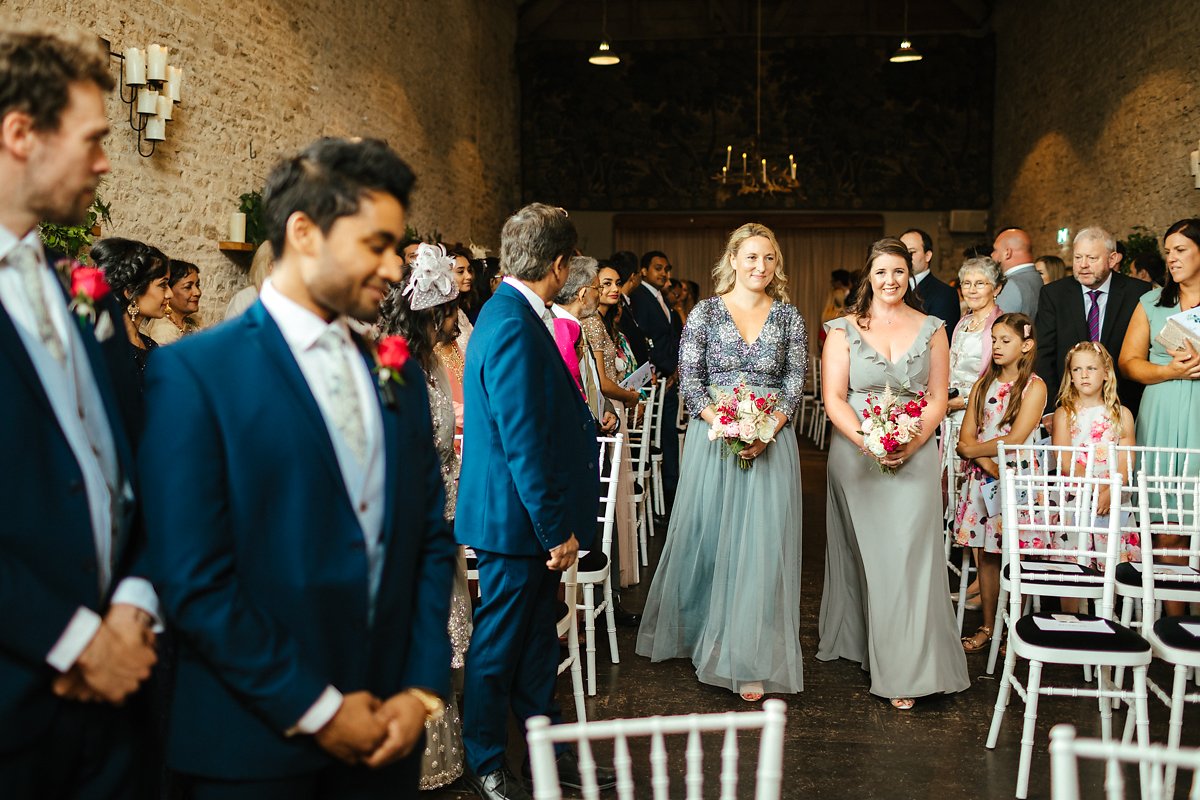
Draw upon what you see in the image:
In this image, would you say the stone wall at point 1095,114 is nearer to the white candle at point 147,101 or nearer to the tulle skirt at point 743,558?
the tulle skirt at point 743,558

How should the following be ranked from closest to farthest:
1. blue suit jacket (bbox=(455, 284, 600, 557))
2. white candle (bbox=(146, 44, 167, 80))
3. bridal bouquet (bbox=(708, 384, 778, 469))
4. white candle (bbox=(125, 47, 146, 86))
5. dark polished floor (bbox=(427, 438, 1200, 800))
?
1. blue suit jacket (bbox=(455, 284, 600, 557))
2. dark polished floor (bbox=(427, 438, 1200, 800))
3. bridal bouquet (bbox=(708, 384, 778, 469))
4. white candle (bbox=(125, 47, 146, 86))
5. white candle (bbox=(146, 44, 167, 80))

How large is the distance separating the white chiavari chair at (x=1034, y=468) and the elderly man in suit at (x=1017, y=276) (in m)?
2.04

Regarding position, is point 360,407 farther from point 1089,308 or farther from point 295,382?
point 1089,308

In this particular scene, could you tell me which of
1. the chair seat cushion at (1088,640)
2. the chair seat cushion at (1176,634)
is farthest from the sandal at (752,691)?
the chair seat cushion at (1176,634)

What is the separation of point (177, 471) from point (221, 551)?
0.43ft

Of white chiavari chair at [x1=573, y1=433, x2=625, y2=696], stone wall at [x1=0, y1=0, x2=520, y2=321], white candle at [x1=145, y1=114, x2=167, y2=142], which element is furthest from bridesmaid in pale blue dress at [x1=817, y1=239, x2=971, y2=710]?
white candle at [x1=145, y1=114, x2=167, y2=142]

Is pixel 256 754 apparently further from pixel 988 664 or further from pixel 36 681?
pixel 988 664

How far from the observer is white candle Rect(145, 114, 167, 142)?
Result: 18.8 feet

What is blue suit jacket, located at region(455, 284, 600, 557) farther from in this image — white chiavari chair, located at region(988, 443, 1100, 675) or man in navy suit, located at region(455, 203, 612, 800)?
white chiavari chair, located at region(988, 443, 1100, 675)

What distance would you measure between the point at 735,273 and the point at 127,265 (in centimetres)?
241

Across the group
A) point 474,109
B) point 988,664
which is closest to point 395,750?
point 988,664

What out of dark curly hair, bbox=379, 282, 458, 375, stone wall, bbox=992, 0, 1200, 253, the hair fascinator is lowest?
dark curly hair, bbox=379, 282, 458, 375

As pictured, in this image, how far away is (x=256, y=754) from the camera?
157 centimetres

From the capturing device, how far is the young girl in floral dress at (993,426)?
16.2 ft
